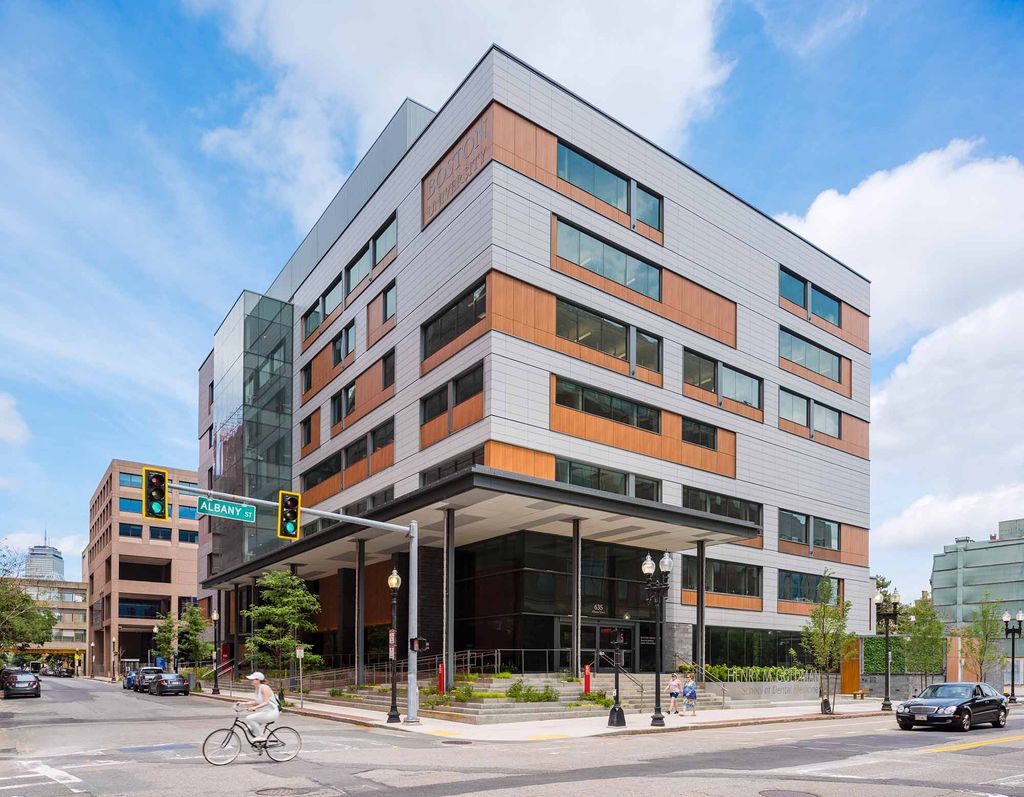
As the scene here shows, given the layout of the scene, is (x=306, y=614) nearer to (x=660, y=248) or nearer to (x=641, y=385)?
(x=641, y=385)

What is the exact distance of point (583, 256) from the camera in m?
42.3

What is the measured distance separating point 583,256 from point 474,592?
52.6ft

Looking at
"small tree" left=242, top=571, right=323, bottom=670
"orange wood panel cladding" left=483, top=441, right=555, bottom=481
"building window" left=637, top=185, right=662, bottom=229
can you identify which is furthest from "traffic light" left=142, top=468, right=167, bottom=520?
"building window" left=637, top=185, right=662, bottom=229

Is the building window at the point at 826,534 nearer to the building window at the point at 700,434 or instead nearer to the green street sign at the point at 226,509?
the building window at the point at 700,434

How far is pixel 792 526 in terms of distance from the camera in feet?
179

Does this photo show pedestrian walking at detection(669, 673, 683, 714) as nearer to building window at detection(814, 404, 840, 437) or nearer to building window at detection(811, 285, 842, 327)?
building window at detection(814, 404, 840, 437)

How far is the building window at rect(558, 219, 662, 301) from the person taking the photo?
41.7 m

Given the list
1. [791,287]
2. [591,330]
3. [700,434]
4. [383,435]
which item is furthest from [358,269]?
[791,287]

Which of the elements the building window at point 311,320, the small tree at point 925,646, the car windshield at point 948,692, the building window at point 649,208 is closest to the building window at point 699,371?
the building window at point 649,208

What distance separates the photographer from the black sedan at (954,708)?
2783cm

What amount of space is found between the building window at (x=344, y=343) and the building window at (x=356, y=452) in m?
5.58

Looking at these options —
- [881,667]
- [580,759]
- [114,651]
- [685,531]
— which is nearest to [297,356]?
[685,531]

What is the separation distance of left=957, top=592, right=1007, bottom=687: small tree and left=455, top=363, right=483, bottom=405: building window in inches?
1524

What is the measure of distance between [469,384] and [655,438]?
33.9ft
